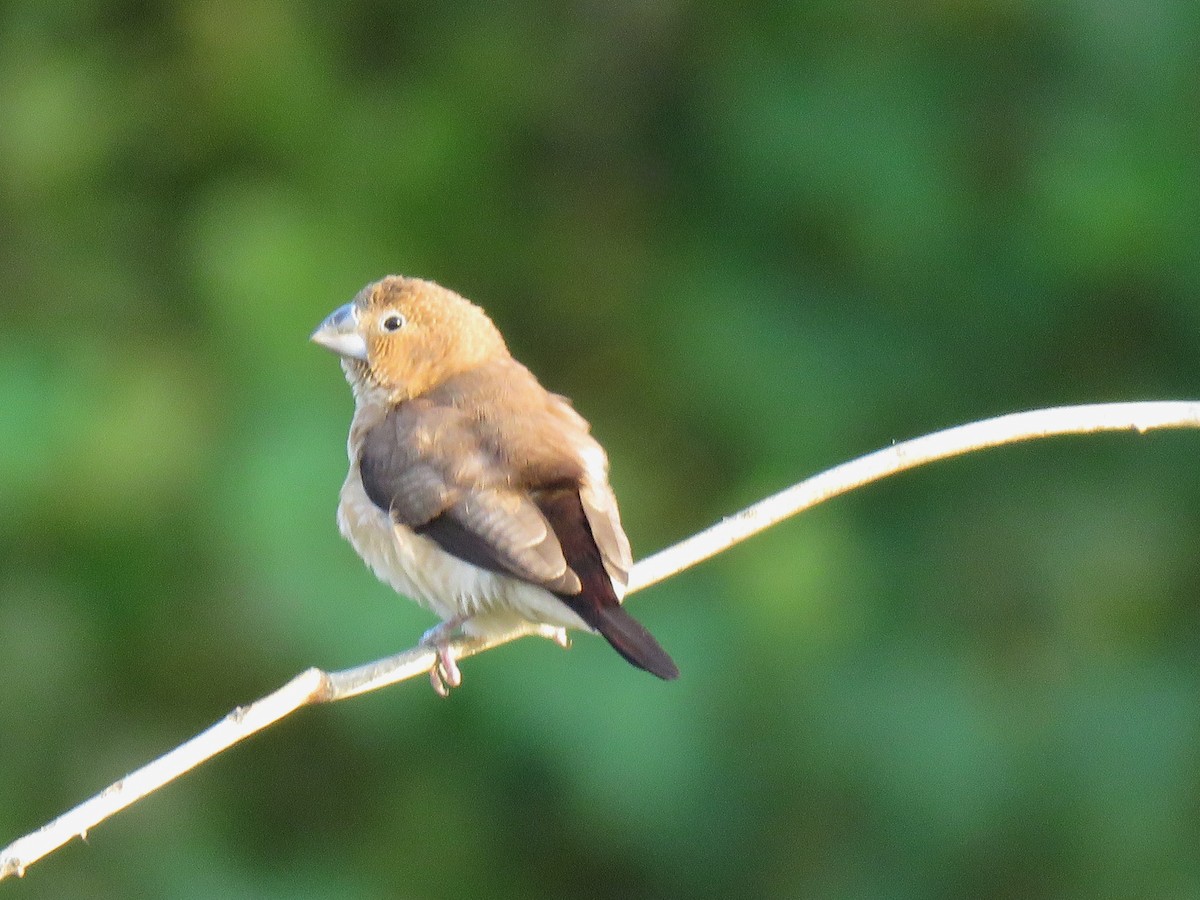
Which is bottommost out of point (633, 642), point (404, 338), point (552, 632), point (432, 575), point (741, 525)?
point (633, 642)

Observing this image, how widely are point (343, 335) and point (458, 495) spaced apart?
1201 mm

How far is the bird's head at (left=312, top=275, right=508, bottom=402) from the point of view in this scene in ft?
18.7

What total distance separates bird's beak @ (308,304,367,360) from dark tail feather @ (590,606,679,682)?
5.55 feet

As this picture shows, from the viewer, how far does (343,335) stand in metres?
5.77

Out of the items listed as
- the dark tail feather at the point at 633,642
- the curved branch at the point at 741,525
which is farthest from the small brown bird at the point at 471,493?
the curved branch at the point at 741,525

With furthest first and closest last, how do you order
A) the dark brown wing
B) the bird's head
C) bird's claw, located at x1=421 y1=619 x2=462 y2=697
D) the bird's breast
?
the bird's head, bird's claw, located at x1=421 y1=619 x2=462 y2=697, the bird's breast, the dark brown wing

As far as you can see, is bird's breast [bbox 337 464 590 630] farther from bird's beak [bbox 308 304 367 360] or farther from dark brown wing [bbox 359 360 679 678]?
bird's beak [bbox 308 304 367 360]

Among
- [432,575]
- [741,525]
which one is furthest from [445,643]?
[741,525]

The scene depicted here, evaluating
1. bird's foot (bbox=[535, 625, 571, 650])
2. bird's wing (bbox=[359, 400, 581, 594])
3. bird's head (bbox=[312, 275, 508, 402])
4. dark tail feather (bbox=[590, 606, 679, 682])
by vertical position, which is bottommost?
dark tail feather (bbox=[590, 606, 679, 682])

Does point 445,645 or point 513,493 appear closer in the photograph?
point 513,493

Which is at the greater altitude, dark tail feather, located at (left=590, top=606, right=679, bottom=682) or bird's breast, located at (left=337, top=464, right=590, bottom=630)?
bird's breast, located at (left=337, top=464, right=590, bottom=630)

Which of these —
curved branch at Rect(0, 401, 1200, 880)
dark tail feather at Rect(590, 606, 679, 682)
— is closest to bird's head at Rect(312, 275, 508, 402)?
curved branch at Rect(0, 401, 1200, 880)

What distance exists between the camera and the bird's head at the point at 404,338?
5707 millimetres

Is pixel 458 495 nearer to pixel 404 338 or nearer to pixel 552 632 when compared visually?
pixel 552 632
